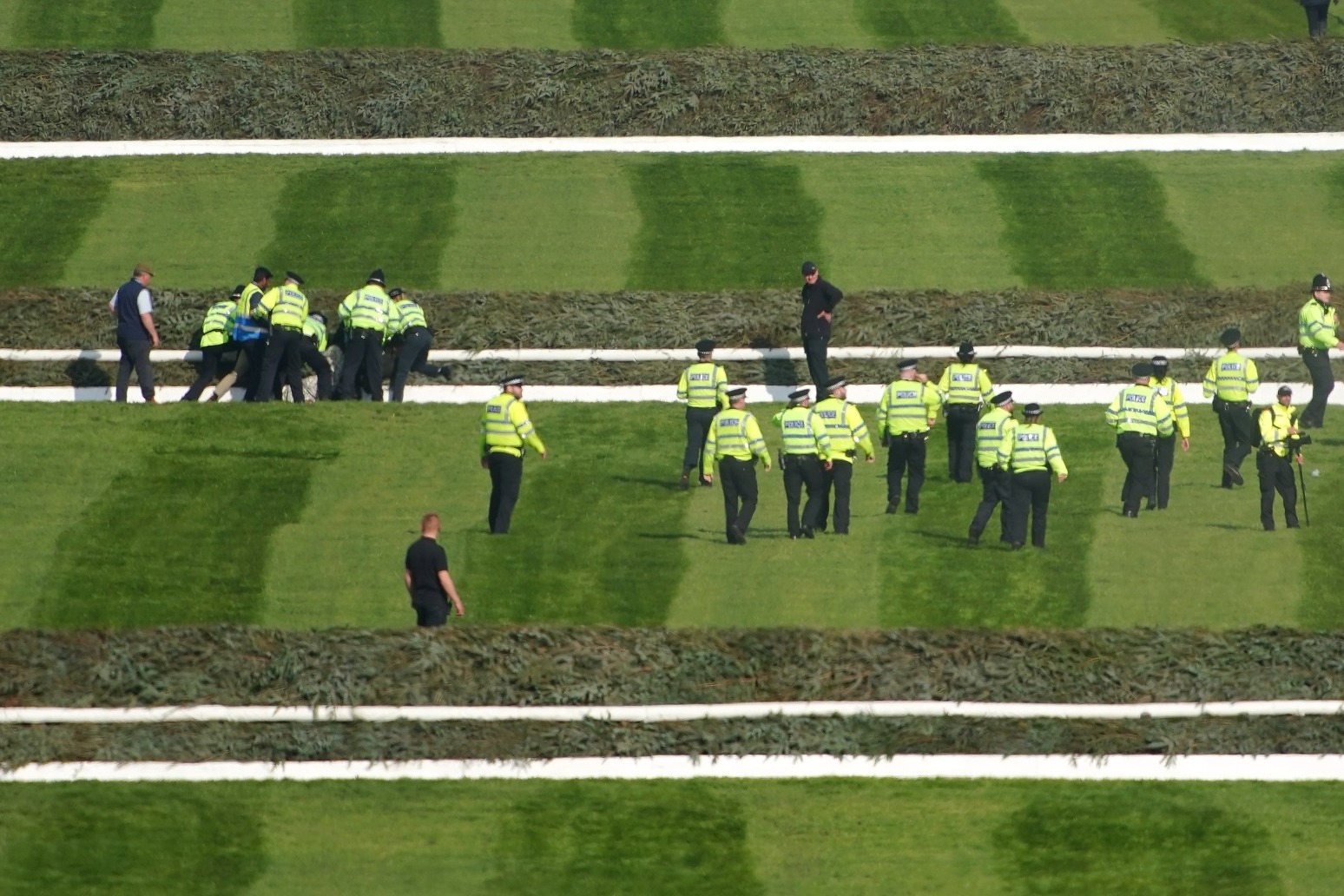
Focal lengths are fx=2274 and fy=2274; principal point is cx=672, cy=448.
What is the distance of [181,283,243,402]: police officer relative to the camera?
31578 millimetres

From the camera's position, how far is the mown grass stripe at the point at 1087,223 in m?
35.9

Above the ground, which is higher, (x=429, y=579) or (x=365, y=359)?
(x=365, y=359)

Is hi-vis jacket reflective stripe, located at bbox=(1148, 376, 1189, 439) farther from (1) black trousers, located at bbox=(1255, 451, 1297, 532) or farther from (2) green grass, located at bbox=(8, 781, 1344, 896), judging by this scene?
(2) green grass, located at bbox=(8, 781, 1344, 896)

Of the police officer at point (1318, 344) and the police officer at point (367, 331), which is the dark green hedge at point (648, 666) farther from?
the police officer at point (367, 331)

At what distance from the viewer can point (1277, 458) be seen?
1070 inches

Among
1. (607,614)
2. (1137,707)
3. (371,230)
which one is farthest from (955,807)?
(371,230)

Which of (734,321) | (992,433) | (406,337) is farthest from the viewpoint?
(734,321)

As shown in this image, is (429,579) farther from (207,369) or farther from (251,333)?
(207,369)

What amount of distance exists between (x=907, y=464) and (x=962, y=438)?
111 centimetres

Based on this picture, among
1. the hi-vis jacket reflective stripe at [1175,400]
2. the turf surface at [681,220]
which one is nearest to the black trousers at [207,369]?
the turf surface at [681,220]

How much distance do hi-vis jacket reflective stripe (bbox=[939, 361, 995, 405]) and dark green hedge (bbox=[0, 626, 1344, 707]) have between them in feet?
17.4

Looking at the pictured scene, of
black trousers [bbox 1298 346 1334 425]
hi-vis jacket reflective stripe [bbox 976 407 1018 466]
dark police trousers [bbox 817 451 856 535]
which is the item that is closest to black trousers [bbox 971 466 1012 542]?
hi-vis jacket reflective stripe [bbox 976 407 1018 466]

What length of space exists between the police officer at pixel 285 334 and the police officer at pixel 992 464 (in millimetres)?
9706

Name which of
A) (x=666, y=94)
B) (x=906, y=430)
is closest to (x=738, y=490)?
(x=906, y=430)
